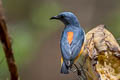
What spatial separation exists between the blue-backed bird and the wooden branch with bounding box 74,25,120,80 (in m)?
0.64

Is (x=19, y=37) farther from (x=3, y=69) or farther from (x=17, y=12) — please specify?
(x=17, y=12)

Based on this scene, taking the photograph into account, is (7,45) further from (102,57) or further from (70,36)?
(70,36)

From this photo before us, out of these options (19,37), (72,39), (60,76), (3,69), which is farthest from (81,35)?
(60,76)

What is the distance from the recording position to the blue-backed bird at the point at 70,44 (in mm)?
3870

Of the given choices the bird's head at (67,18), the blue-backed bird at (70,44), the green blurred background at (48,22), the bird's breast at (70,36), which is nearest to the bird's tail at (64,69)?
the blue-backed bird at (70,44)

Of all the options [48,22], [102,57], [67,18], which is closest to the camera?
[102,57]

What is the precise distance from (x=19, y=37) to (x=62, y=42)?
3056 millimetres

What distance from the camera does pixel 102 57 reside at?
9.95 feet

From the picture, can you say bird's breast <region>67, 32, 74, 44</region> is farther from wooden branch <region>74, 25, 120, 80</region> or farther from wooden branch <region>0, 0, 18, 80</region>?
wooden branch <region>0, 0, 18, 80</region>

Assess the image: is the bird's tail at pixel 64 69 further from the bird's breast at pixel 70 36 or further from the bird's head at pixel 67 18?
the bird's head at pixel 67 18

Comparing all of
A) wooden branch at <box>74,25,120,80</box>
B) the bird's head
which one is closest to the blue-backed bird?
the bird's head

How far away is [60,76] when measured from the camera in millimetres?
10039

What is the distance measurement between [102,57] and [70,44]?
1241mm

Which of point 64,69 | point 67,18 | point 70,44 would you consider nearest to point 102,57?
point 64,69
